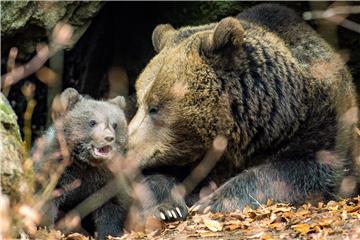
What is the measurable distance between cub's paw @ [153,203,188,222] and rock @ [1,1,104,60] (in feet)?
8.69

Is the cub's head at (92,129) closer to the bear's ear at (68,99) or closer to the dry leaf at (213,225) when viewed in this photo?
the bear's ear at (68,99)

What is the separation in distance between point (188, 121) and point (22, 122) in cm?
302

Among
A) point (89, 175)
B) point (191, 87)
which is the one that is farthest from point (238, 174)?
point (89, 175)

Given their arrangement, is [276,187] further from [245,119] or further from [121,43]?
[121,43]

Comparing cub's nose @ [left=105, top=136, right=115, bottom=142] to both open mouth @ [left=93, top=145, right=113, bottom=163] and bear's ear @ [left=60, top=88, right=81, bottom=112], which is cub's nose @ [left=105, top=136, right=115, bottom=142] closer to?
open mouth @ [left=93, top=145, right=113, bottom=163]

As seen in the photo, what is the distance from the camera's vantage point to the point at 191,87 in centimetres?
763

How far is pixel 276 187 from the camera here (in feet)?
25.2

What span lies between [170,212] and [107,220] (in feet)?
1.84

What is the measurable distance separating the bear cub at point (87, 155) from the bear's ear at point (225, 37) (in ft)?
3.48

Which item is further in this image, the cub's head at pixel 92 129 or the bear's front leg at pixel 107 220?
the bear's front leg at pixel 107 220

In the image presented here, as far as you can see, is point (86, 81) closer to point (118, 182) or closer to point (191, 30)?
point (191, 30)

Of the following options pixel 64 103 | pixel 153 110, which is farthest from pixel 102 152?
pixel 153 110

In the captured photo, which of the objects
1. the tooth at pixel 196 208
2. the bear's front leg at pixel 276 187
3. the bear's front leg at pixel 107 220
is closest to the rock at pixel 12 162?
the bear's front leg at pixel 107 220

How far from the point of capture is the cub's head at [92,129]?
7.07 meters
